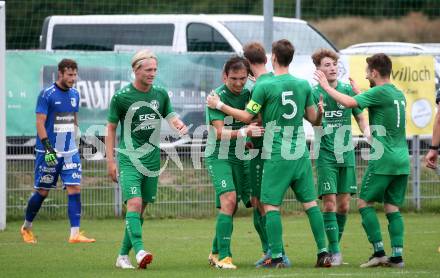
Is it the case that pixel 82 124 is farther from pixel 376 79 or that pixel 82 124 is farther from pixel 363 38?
pixel 363 38

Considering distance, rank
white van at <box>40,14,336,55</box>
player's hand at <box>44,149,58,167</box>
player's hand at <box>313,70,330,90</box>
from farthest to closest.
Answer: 1. white van at <box>40,14,336,55</box>
2. player's hand at <box>44,149,58,167</box>
3. player's hand at <box>313,70,330,90</box>

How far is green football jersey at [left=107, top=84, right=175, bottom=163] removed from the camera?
35.7 feet

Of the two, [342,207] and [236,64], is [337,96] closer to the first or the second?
[236,64]

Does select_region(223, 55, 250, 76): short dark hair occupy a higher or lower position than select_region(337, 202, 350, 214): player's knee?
higher

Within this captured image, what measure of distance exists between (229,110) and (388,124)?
64.3 inches

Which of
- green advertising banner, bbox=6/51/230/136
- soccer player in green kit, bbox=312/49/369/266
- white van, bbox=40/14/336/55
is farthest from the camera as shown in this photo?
white van, bbox=40/14/336/55

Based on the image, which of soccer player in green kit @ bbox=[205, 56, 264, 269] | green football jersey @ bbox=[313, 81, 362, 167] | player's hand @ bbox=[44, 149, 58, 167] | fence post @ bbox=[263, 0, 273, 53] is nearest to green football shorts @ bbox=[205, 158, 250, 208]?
soccer player in green kit @ bbox=[205, 56, 264, 269]

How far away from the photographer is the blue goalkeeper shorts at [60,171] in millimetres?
14023

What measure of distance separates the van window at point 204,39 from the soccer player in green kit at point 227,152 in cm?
919

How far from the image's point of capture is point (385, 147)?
10.7 metres

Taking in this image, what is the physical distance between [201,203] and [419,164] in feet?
12.5

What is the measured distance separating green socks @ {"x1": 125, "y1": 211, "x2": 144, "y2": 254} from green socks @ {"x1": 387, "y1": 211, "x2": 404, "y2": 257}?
2570mm

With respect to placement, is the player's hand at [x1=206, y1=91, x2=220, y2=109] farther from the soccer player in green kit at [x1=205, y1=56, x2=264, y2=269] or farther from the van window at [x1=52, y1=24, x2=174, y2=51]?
the van window at [x1=52, y1=24, x2=174, y2=51]

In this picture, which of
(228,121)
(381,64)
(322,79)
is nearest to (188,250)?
(228,121)
